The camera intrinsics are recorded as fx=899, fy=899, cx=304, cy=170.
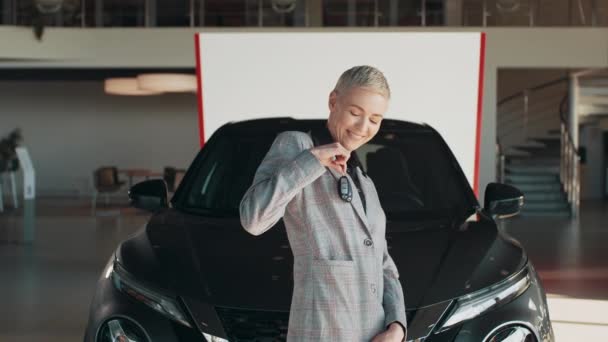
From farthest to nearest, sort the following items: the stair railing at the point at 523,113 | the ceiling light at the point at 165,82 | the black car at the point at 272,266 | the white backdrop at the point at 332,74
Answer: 1. the stair railing at the point at 523,113
2. the ceiling light at the point at 165,82
3. the white backdrop at the point at 332,74
4. the black car at the point at 272,266

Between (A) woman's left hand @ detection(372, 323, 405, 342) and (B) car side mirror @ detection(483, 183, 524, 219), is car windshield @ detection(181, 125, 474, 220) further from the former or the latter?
(A) woman's left hand @ detection(372, 323, 405, 342)

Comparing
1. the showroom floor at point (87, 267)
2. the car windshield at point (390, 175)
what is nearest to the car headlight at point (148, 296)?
the car windshield at point (390, 175)

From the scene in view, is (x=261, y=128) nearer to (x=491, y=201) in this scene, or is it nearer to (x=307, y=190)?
(x=491, y=201)

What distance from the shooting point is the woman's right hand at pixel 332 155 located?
5.29ft

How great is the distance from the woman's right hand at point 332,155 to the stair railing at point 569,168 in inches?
518

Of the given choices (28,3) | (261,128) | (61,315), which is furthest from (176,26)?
(261,128)

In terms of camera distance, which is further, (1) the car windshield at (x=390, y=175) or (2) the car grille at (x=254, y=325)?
(1) the car windshield at (x=390, y=175)

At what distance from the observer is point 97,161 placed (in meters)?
19.4

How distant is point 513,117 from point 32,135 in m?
10.1

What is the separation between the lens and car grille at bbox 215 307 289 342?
7.88 feet

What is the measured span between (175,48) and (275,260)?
39.4 feet

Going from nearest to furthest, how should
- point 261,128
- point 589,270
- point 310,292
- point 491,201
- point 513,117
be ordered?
1. point 310,292
2. point 491,201
3. point 261,128
4. point 589,270
5. point 513,117

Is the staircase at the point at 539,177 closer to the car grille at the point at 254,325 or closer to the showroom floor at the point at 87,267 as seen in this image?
the showroom floor at the point at 87,267

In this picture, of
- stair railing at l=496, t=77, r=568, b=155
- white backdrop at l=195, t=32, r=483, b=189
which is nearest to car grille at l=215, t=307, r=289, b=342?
white backdrop at l=195, t=32, r=483, b=189
